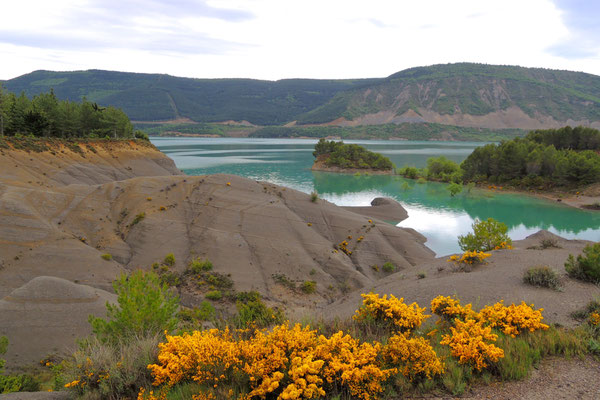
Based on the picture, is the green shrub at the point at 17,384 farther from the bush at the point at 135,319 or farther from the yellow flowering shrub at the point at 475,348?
the yellow flowering shrub at the point at 475,348

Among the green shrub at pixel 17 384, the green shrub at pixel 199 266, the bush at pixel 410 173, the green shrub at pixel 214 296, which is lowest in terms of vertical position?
the green shrub at pixel 214 296

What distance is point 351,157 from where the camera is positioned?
120 meters

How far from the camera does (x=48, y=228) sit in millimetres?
27688

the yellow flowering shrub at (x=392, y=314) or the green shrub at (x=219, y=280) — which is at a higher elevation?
the yellow flowering shrub at (x=392, y=314)

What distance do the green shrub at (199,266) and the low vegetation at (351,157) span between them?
92926 millimetres

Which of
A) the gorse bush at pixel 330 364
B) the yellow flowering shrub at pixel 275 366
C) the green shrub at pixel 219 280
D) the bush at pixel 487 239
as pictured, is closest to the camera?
the yellow flowering shrub at pixel 275 366

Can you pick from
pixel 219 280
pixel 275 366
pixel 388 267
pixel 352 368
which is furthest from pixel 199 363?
pixel 388 267

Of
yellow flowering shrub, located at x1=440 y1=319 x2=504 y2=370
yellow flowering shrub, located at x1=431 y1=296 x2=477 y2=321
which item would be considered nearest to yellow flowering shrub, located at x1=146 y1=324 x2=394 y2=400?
yellow flowering shrub, located at x1=440 y1=319 x2=504 y2=370

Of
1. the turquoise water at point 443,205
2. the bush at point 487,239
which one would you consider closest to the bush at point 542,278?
the bush at point 487,239

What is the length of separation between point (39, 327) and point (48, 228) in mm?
12087

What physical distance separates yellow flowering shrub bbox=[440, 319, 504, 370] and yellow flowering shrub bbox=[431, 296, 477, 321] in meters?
2.07

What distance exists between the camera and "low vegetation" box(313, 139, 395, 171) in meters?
115

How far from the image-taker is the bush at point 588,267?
1562cm

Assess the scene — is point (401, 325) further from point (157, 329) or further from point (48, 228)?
point (48, 228)
